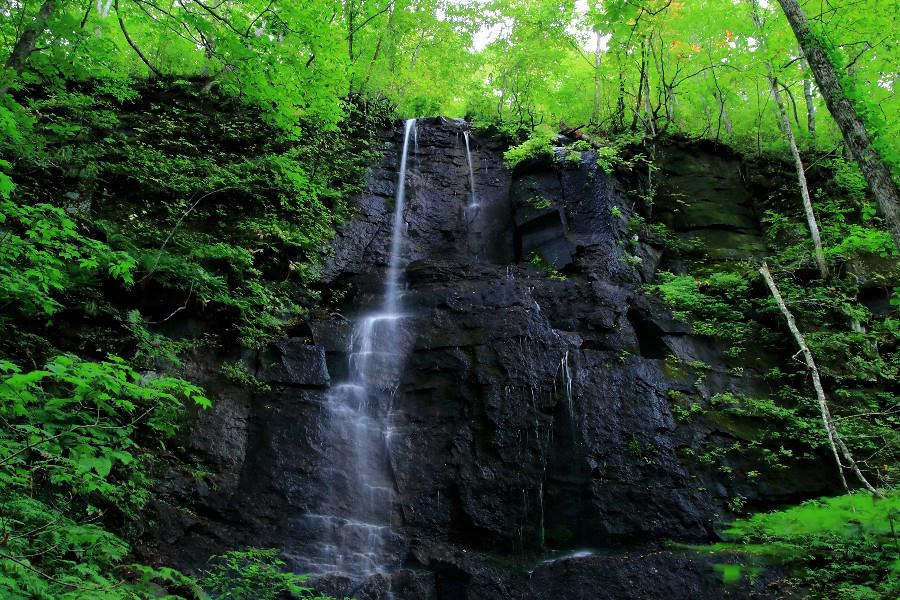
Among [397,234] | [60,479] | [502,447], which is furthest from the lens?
[397,234]

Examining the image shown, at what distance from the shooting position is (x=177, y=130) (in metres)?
11.0

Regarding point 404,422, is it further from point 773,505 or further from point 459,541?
point 773,505

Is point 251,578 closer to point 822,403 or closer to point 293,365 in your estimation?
point 293,365

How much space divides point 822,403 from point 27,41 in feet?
35.6

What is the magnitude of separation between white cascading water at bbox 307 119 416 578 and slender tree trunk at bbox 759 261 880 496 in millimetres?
5623

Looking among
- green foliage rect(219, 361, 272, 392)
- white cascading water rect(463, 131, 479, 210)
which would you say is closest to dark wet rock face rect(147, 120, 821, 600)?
green foliage rect(219, 361, 272, 392)

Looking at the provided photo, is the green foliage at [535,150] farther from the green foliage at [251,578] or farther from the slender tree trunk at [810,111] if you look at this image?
the green foliage at [251,578]

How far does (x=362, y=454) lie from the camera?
754 cm

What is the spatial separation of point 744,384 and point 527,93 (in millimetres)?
9868

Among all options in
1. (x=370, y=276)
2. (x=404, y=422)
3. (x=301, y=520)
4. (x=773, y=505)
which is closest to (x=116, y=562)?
(x=301, y=520)

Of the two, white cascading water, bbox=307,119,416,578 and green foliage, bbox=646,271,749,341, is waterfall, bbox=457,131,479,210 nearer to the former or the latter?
white cascading water, bbox=307,119,416,578

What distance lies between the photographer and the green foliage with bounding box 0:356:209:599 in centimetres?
304

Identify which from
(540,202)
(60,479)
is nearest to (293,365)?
(60,479)

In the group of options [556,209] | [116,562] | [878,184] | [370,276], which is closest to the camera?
[116,562]
